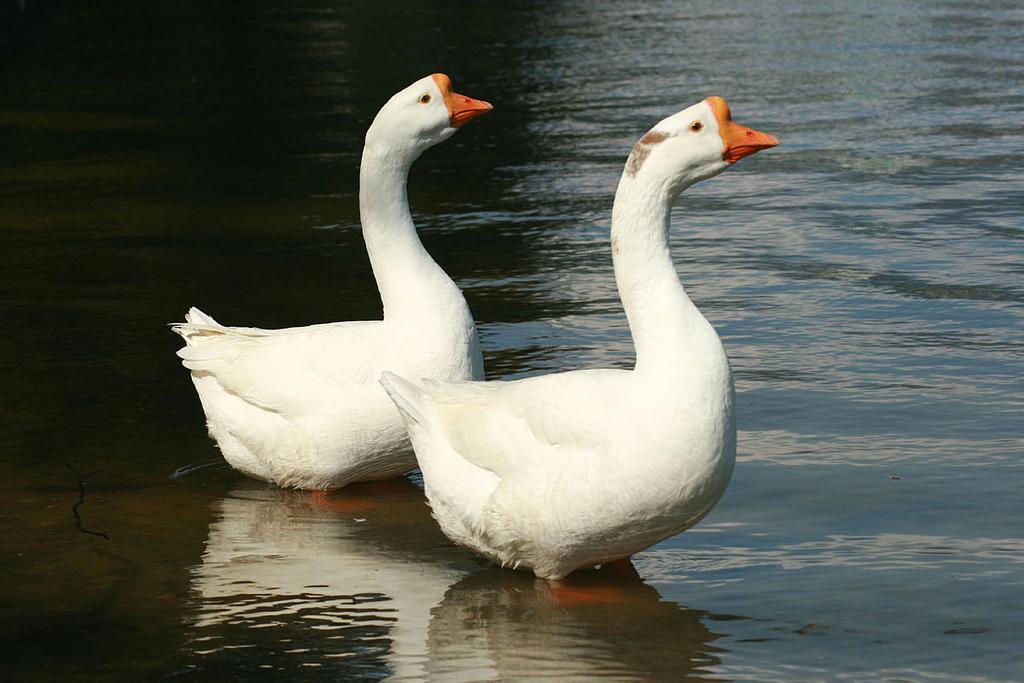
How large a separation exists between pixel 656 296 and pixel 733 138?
657mm

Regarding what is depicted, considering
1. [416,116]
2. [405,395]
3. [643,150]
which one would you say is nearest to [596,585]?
[405,395]

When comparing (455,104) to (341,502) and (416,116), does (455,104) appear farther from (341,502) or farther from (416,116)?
(341,502)

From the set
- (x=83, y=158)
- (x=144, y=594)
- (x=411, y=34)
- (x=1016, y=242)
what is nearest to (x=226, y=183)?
(x=83, y=158)

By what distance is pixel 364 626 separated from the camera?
18.0 feet

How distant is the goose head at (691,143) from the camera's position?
17.8 feet

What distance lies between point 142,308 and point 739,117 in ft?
27.3

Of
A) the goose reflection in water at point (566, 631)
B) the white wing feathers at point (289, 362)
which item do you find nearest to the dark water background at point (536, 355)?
the goose reflection in water at point (566, 631)

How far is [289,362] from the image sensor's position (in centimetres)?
689

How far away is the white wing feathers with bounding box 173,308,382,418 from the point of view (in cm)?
671

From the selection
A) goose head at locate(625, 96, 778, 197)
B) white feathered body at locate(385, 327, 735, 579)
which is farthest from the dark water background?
goose head at locate(625, 96, 778, 197)

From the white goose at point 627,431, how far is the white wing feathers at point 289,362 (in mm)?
969

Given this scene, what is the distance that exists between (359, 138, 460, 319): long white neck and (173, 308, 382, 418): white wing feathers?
23cm

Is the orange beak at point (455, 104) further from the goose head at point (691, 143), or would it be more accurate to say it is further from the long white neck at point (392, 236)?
the goose head at point (691, 143)

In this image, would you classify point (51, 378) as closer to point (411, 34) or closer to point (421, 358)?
point (421, 358)
